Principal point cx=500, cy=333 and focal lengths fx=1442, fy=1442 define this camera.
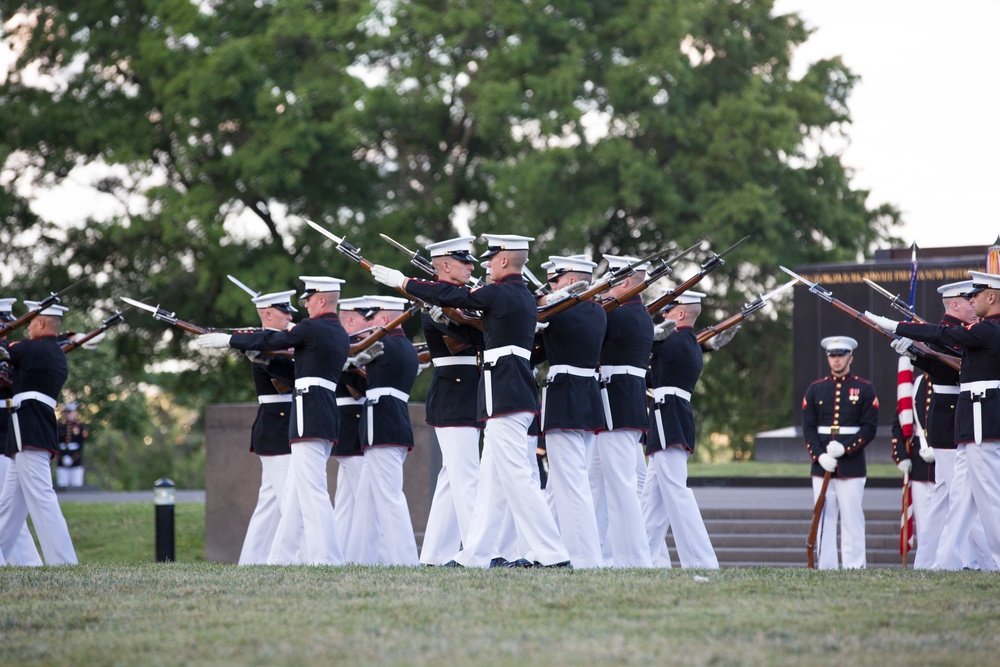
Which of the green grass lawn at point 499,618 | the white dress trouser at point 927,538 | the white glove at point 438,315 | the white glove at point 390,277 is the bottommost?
the white dress trouser at point 927,538

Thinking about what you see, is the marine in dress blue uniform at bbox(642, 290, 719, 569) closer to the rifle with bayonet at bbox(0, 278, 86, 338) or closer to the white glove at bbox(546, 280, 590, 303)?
the white glove at bbox(546, 280, 590, 303)

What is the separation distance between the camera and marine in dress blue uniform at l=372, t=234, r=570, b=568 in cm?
871

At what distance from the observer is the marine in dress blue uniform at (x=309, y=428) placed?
401 inches

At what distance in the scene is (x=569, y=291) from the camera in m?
9.14

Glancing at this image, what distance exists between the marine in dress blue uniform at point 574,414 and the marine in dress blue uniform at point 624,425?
24cm

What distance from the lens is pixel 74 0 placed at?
24.6 m

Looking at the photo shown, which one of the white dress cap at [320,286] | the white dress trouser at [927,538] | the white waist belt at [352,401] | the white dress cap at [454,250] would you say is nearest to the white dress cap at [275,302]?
the white dress cap at [320,286]

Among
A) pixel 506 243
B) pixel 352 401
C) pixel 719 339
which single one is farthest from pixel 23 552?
pixel 719 339

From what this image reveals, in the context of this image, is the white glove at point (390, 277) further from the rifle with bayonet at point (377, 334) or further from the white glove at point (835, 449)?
the white glove at point (835, 449)

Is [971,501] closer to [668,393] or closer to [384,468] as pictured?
[668,393]

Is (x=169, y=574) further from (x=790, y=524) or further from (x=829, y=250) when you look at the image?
(x=829, y=250)

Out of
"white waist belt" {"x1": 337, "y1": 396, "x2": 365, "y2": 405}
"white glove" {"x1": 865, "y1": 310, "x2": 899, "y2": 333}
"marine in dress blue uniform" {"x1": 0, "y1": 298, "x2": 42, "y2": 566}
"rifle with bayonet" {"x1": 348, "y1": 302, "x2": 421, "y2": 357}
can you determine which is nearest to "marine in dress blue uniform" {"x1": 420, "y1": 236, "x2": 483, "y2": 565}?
"rifle with bayonet" {"x1": 348, "y1": 302, "x2": 421, "y2": 357}

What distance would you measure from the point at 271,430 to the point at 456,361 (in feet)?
5.67

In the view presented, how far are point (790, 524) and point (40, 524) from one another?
7378mm
